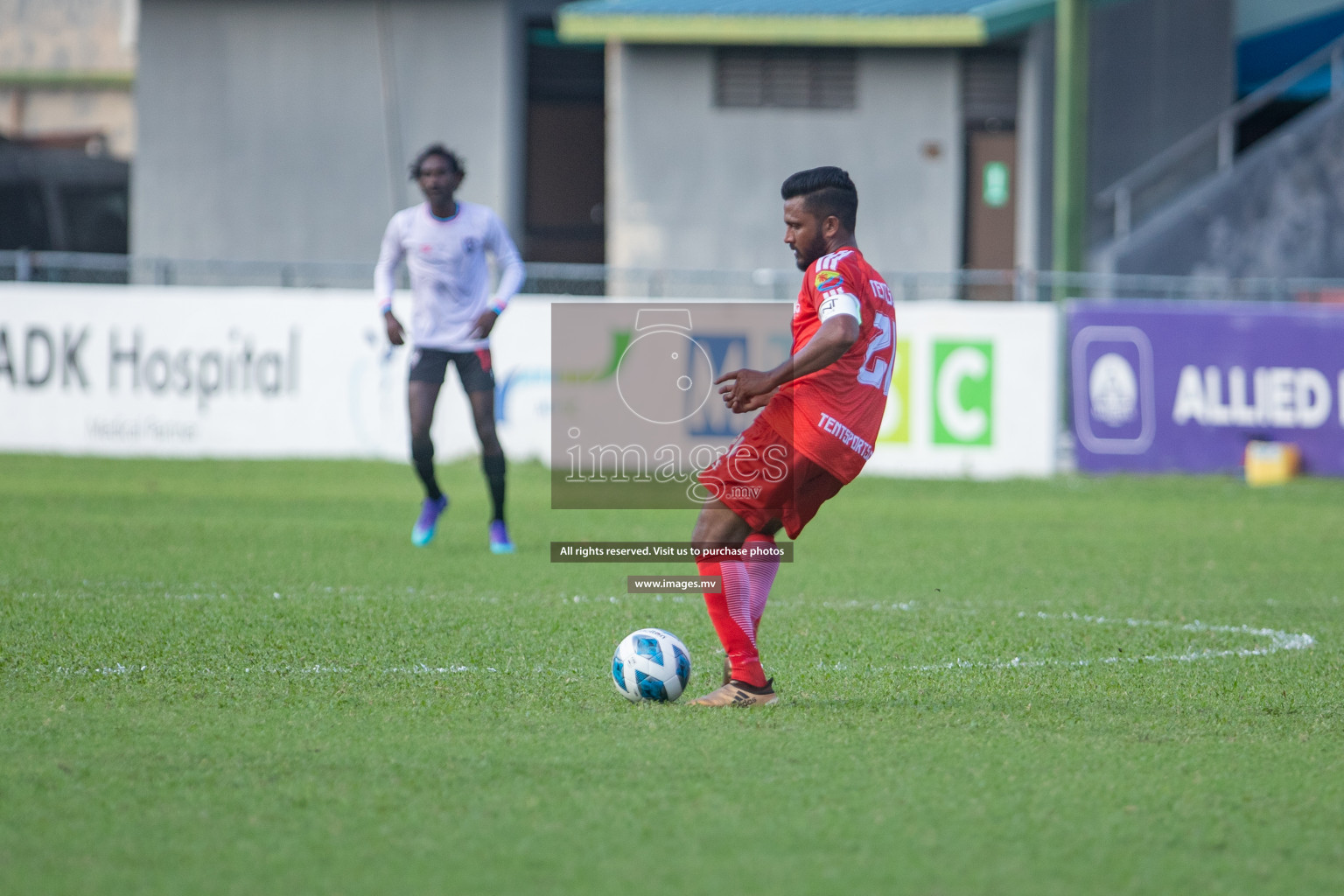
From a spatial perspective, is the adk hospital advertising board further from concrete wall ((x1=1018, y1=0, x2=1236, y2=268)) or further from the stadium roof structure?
concrete wall ((x1=1018, y1=0, x2=1236, y2=268))

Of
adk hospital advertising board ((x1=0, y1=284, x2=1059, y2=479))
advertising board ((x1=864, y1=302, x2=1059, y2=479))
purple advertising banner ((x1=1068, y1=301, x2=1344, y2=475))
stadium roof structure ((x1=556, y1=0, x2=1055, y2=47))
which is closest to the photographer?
purple advertising banner ((x1=1068, y1=301, x2=1344, y2=475))

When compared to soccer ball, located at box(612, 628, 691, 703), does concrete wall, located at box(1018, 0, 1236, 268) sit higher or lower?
higher

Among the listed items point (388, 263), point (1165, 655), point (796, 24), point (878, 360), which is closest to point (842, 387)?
point (878, 360)

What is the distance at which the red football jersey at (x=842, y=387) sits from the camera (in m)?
5.29

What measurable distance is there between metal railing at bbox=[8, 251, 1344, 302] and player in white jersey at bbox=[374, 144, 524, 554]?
7168 millimetres

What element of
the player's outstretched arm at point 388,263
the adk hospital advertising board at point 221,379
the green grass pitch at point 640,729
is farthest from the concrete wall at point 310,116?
the green grass pitch at point 640,729

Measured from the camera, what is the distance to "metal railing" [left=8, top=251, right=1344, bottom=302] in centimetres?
1733

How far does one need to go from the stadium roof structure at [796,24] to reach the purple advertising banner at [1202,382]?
773 centimetres

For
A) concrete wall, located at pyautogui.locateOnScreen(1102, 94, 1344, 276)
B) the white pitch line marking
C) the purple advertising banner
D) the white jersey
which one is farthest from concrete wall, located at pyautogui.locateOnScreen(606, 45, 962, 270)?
the white pitch line marking

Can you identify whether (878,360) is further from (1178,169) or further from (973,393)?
(1178,169)

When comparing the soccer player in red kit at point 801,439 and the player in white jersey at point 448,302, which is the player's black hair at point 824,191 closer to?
the soccer player in red kit at point 801,439

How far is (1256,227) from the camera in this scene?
846 inches

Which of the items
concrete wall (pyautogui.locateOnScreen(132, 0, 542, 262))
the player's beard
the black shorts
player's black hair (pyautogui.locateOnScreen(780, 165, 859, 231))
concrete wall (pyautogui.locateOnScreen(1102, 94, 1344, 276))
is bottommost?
the black shorts

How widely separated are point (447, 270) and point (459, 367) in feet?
1.95
